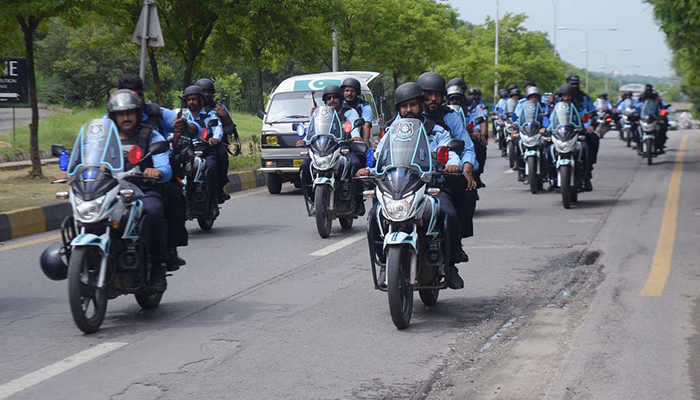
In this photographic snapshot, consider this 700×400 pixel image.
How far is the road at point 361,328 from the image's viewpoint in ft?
18.2

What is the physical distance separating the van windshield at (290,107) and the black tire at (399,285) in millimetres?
12054

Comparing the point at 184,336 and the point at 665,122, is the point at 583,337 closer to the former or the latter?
the point at 184,336

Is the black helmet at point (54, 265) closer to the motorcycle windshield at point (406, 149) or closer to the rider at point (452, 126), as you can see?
the motorcycle windshield at point (406, 149)

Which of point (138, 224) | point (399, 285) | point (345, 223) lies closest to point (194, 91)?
point (345, 223)

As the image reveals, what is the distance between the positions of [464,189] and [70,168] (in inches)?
116

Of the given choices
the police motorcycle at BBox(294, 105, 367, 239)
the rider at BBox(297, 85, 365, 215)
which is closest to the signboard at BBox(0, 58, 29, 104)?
the rider at BBox(297, 85, 365, 215)

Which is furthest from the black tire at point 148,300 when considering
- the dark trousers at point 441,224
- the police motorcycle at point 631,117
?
the police motorcycle at point 631,117

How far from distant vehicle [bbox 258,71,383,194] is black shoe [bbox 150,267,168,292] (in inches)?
433

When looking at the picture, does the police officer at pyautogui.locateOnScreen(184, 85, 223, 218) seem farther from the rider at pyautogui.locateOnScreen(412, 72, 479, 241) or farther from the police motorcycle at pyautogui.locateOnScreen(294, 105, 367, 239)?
the rider at pyautogui.locateOnScreen(412, 72, 479, 241)

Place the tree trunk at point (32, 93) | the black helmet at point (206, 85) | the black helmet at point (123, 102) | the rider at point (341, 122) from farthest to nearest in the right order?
the tree trunk at point (32, 93), the black helmet at point (206, 85), the rider at point (341, 122), the black helmet at point (123, 102)

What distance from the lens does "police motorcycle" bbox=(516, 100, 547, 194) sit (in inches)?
658

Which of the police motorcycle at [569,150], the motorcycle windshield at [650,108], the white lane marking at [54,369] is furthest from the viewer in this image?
the motorcycle windshield at [650,108]

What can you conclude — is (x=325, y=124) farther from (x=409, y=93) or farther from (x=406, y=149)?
(x=406, y=149)

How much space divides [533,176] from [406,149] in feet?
34.3
